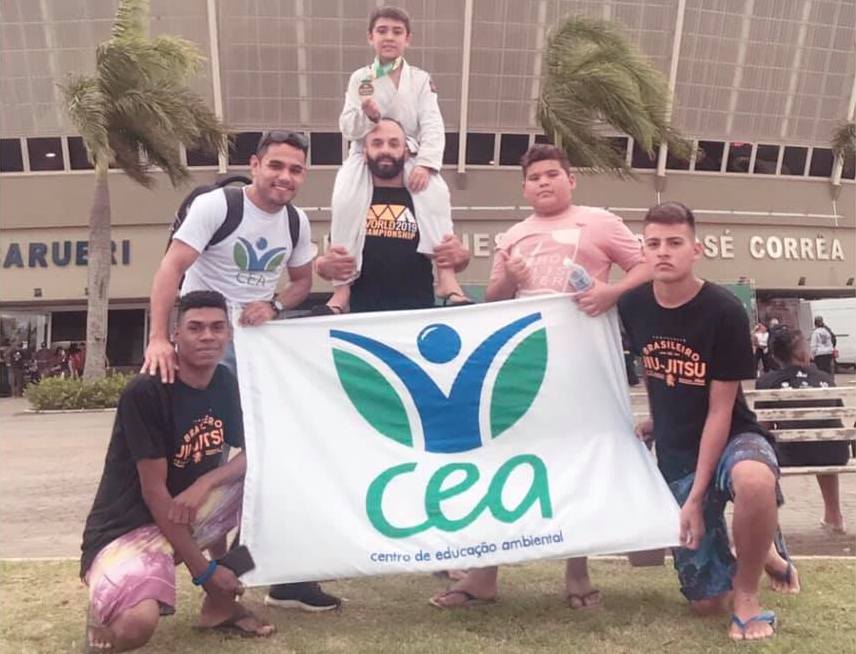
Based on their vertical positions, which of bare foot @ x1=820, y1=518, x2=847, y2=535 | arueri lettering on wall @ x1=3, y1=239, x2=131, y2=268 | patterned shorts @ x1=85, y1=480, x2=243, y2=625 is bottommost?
arueri lettering on wall @ x1=3, y1=239, x2=131, y2=268

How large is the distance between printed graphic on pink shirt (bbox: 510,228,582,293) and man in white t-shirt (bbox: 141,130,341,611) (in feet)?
3.99

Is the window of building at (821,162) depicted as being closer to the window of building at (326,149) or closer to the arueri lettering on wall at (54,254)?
the window of building at (326,149)

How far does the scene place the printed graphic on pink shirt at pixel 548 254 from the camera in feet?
13.6

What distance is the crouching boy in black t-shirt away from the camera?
137 inches

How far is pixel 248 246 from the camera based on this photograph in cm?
418

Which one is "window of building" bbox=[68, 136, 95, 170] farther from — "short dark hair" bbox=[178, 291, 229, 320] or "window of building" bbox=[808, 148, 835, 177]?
"short dark hair" bbox=[178, 291, 229, 320]

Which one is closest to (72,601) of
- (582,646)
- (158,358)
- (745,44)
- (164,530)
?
(164,530)

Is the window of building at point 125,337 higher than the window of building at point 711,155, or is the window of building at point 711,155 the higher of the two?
the window of building at point 711,155

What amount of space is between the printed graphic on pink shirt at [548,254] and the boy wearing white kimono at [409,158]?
0.40 metres

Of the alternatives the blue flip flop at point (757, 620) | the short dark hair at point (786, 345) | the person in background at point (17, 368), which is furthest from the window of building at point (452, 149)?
the blue flip flop at point (757, 620)

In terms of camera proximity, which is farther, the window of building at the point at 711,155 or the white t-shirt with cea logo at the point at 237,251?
the window of building at the point at 711,155

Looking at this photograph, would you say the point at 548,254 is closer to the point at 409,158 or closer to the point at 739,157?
the point at 409,158

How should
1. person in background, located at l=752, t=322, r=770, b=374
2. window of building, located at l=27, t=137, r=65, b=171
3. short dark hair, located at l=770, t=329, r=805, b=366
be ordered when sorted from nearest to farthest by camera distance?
short dark hair, located at l=770, t=329, r=805, b=366 < person in background, located at l=752, t=322, r=770, b=374 < window of building, located at l=27, t=137, r=65, b=171

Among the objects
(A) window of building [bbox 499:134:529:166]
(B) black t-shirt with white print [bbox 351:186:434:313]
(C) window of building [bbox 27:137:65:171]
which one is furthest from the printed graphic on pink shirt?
(C) window of building [bbox 27:137:65:171]
